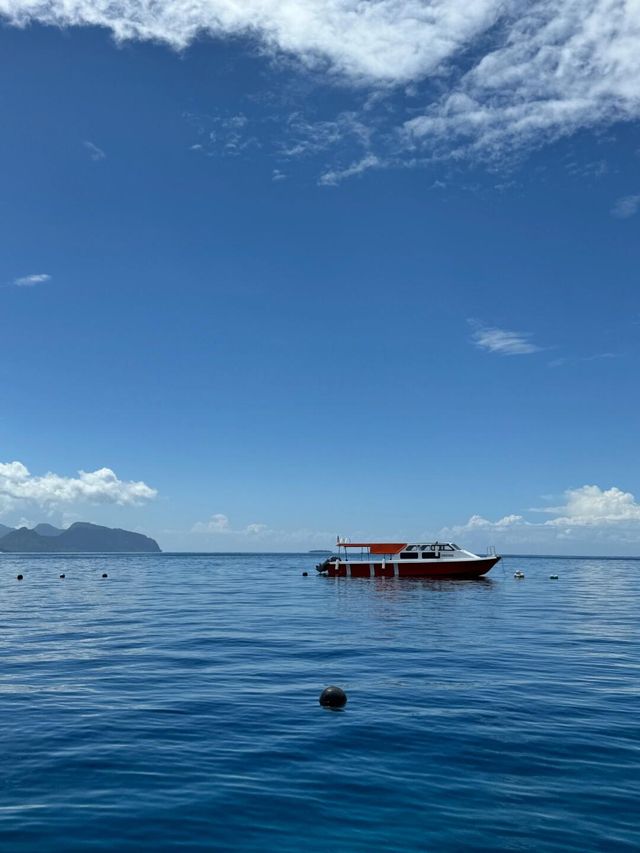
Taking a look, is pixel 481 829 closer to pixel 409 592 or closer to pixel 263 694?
pixel 263 694

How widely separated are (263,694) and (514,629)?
19587 millimetres

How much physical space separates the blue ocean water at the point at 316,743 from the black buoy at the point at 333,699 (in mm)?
517

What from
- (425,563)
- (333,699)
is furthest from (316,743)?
(425,563)

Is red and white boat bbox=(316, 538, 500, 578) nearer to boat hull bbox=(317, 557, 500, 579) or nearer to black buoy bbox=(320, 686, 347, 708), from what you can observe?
boat hull bbox=(317, 557, 500, 579)

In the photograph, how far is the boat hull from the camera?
237 feet

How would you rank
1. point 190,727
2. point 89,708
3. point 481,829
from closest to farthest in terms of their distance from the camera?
point 481,829
point 190,727
point 89,708

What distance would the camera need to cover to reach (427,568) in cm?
7331

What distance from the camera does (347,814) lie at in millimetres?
10227

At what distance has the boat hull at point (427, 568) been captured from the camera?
237 feet

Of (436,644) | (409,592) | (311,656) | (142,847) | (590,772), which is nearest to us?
(142,847)

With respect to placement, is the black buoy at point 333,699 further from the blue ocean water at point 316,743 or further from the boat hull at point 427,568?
the boat hull at point 427,568

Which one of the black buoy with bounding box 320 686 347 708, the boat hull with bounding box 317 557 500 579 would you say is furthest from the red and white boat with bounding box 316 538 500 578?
the black buoy with bounding box 320 686 347 708

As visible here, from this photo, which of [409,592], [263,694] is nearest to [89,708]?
[263,694]

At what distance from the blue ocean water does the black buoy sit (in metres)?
0.52
